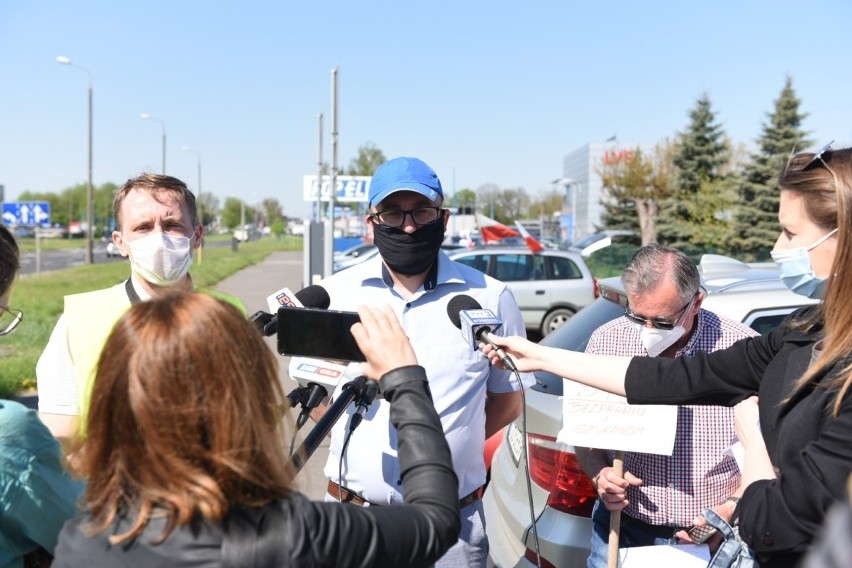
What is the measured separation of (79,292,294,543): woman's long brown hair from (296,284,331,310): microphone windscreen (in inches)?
45.0

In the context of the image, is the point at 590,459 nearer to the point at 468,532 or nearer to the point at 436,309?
the point at 468,532

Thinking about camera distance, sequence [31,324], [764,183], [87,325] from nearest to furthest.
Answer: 1. [87,325]
2. [31,324]
3. [764,183]

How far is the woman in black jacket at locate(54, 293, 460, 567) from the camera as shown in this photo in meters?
1.22

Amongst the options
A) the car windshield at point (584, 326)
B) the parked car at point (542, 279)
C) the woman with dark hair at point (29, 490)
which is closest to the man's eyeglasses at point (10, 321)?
the woman with dark hair at point (29, 490)

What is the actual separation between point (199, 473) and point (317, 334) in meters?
0.52

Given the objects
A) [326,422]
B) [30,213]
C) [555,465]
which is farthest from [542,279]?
[30,213]

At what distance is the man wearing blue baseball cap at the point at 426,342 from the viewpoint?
2.43 metres

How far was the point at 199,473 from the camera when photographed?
1.24 metres

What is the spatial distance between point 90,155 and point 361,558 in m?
36.6

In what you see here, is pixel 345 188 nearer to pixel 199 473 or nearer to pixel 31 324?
pixel 31 324

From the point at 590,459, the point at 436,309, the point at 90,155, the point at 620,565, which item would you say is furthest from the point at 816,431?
the point at 90,155

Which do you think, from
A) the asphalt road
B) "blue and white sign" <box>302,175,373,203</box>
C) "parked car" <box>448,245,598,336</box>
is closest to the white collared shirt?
Result: "parked car" <box>448,245,598,336</box>

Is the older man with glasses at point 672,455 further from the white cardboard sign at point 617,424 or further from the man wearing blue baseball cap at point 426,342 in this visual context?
the man wearing blue baseball cap at point 426,342

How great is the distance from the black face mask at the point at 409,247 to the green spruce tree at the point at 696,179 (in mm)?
35941
